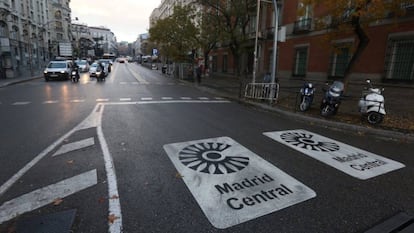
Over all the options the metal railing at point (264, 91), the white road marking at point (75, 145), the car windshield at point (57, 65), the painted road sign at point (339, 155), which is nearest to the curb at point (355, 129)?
the painted road sign at point (339, 155)

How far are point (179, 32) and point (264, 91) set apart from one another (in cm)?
2065

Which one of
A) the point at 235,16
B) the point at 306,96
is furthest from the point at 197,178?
the point at 235,16

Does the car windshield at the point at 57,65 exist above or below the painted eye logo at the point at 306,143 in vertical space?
above

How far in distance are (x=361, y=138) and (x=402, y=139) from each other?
1082 mm

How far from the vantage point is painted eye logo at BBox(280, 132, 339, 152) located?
564cm

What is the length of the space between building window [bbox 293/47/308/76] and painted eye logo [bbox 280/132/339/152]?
1562 cm

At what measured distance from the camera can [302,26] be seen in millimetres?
20469

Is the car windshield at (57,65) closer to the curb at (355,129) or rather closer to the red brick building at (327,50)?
the red brick building at (327,50)

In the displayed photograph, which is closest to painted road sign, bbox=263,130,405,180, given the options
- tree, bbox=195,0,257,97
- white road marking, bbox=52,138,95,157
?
white road marking, bbox=52,138,95,157

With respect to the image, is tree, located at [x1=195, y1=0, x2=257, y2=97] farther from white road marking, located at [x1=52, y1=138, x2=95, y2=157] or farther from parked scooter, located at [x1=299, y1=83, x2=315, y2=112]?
white road marking, located at [x1=52, y1=138, x2=95, y2=157]

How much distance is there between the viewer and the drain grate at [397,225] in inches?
109

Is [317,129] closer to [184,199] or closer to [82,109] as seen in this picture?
[184,199]

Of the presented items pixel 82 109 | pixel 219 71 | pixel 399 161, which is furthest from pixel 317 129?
pixel 219 71

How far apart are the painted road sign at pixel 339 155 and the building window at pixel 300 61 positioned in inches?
612
